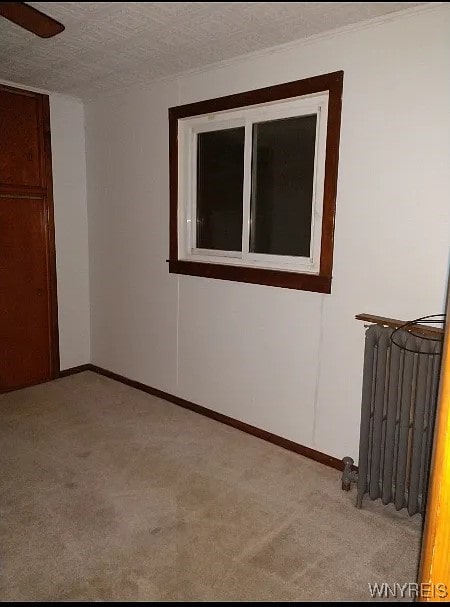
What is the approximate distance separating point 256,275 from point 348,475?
1344mm

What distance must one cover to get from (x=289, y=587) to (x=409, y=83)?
2.39 m

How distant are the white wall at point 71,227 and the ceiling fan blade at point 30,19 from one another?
1.53 meters

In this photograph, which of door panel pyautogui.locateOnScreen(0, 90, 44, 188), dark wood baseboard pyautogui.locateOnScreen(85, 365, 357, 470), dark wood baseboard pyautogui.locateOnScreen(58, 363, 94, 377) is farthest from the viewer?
dark wood baseboard pyautogui.locateOnScreen(58, 363, 94, 377)

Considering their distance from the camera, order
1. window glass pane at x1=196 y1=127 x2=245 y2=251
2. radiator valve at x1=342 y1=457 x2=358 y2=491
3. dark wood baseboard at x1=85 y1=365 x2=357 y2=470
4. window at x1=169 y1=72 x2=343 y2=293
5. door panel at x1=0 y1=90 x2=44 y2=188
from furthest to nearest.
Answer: door panel at x1=0 y1=90 x2=44 y2=188 < window glass pane at x1=196 y1=127 x2=245 y2=251 < dark wood baseboard at x1=85 y1=365 x2=357 y2=470 < window at x1=169 y1=72 x2=343 y2=293 < radiator valve at x1=342 y1=457 x2=358 y2=491

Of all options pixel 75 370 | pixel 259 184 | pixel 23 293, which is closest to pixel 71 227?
pixel 23 293

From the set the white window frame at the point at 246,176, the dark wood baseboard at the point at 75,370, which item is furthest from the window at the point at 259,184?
the dark wood baseboard at the point at 75,370

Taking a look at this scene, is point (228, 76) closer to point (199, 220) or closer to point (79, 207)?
point (199, 220)

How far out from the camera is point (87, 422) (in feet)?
10.8

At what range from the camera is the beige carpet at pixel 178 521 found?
1845 mm

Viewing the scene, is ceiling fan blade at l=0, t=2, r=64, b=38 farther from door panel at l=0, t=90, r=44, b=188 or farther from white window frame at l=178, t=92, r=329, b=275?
door panel at l=0, t=90, r=44, b=188

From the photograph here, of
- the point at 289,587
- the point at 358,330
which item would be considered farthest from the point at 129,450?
the point at 358,330

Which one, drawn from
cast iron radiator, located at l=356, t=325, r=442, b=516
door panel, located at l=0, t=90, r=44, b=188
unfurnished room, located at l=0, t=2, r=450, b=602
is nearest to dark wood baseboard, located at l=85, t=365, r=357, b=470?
unfurnished room, located at l=0, t=2, r=450, b=602

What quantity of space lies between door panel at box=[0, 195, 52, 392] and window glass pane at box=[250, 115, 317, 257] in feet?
6.62

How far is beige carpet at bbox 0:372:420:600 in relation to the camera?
72.6 inches
